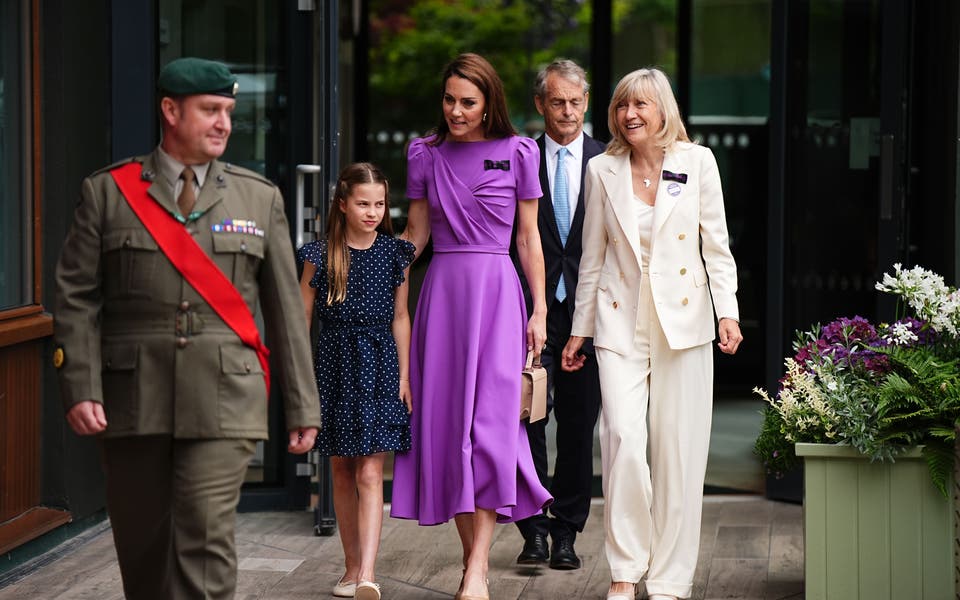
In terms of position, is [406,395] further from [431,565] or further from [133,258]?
[133,258]

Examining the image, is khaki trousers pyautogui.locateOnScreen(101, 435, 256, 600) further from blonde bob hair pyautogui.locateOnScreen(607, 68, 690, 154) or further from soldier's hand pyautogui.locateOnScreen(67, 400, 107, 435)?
blonde bob hair pyautogui.locateOnScreen(607, 68, 690, 154)

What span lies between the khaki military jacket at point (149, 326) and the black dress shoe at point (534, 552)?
208cm

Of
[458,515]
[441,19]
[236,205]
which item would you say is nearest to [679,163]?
[458,515]

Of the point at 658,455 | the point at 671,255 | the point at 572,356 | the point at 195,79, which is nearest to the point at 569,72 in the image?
the point at 671,255

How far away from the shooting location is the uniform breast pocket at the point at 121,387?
365 cm

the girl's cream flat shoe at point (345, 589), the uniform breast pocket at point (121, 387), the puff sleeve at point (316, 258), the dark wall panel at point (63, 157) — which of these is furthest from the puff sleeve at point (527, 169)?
the dark wall panel at point (63, 157)

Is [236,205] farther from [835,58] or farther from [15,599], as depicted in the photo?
[835,58]

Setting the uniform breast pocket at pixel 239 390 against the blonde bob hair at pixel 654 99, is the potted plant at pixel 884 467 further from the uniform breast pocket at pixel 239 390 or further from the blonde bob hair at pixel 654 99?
the uniform breast pocket at pixel 239 390

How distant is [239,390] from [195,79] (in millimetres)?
758

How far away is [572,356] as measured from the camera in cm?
522

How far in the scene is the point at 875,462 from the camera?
473cm

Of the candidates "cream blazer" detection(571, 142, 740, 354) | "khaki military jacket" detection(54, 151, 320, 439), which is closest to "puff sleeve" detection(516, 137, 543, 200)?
"cream blazer" detection(571, 142, 740, 354)

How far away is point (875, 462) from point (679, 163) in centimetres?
113

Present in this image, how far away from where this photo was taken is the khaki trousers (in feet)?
12.0
